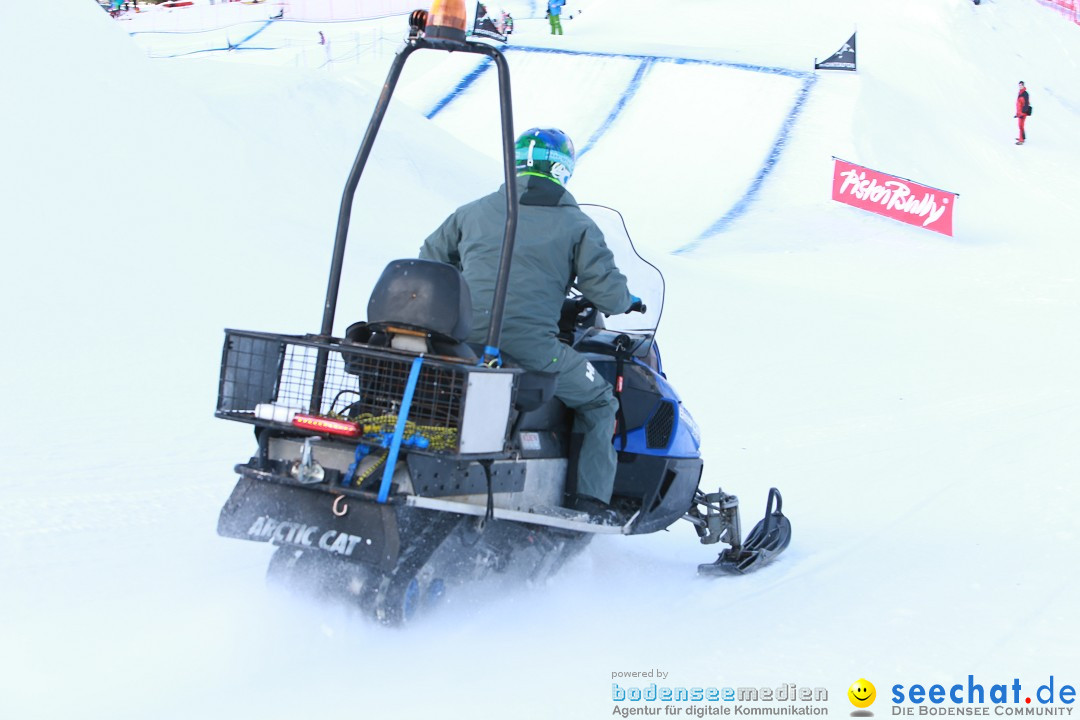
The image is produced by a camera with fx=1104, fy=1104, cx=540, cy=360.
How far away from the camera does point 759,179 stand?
17.5 metres

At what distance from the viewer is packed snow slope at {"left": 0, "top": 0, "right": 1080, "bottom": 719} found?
294 centimetres

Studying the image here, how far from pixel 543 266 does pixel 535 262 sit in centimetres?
3

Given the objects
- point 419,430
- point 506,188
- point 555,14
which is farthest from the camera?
point 555,14

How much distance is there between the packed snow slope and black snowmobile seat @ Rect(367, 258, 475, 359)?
32.2 inches

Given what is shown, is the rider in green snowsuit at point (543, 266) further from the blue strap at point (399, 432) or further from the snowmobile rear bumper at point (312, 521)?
the snowmobile rear bumper at point (312, 521)

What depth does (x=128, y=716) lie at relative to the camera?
2.52 m

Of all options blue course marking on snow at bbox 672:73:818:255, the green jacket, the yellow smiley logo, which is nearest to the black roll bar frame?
the green jacket

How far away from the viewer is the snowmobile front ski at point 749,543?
4.12 meters

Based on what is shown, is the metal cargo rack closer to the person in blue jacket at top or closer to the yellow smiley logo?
the yellow smiley logo

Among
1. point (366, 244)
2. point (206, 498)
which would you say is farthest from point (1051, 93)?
point (206, 498)

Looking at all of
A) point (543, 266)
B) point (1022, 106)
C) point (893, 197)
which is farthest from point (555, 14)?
point (543, 266)

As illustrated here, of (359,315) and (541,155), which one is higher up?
(541,155)

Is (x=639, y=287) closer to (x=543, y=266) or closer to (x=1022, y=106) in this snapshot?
(x=543, y=266)

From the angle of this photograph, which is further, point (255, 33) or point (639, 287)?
point (255, 33)
